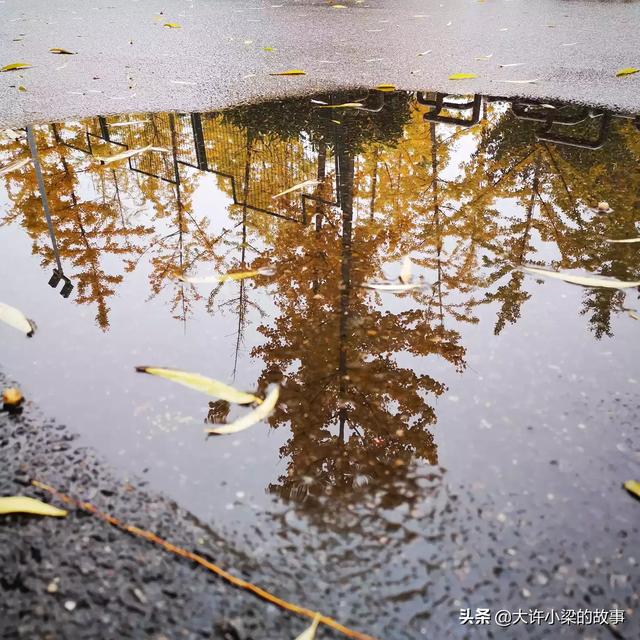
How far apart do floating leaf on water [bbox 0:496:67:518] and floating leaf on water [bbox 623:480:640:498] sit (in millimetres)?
1311

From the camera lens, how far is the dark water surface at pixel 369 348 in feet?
3.82

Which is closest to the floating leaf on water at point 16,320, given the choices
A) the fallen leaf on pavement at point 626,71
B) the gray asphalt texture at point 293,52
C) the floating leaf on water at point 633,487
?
the floating leaf on water at point 633,487

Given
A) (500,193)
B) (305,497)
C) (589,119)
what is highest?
(589,119)

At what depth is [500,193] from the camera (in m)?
2.77

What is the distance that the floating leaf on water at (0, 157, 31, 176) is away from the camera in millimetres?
2923

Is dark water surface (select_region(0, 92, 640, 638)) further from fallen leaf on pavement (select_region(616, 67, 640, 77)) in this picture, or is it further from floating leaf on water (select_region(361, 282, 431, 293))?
fallen leaf on pavement (select_region(616, 67, 640, 77))

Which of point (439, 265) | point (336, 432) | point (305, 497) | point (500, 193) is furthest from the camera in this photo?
point (500, 193)

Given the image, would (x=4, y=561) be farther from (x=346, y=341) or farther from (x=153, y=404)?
(x=346, y=341)

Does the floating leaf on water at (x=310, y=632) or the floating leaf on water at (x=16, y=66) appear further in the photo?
the floating leaf on water at (x=16, y=66)

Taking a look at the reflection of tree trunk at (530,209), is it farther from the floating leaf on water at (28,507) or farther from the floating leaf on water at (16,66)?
the floating leaf on water at (16,66)

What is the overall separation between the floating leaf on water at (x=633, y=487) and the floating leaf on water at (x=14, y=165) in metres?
3.13

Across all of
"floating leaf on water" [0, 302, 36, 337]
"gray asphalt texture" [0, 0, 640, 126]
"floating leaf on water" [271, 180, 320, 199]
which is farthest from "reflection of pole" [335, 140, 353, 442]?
"gray asphalt texture" [0, 0, 640, 126]

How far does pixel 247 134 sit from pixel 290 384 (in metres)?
2.36

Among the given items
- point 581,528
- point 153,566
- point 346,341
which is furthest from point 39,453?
point 581,528
